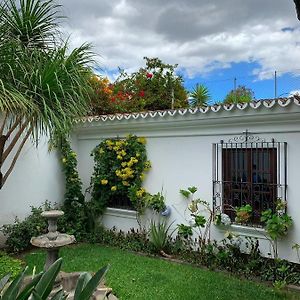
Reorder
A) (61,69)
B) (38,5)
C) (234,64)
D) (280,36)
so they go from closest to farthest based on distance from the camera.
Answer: (61,69)
(38,5)
(280,36)
(234,64)

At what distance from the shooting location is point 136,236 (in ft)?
30.1

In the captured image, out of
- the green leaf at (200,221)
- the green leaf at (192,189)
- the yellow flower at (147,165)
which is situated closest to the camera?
the green leaf at (200,221)

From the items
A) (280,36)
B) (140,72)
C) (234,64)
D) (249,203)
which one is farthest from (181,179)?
(140,72)

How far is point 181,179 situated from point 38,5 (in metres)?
4.76

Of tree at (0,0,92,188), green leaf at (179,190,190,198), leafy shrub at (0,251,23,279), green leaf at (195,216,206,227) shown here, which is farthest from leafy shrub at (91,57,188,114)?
leafy shrub at (0,251,23,279)

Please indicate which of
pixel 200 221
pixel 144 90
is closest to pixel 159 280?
pixel 200 221

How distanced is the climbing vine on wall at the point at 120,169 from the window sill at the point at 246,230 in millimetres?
2350

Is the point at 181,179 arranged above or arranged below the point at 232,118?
below

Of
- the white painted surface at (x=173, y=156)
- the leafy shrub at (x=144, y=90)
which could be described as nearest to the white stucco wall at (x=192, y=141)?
the white painted surface at (x=173, y=156)

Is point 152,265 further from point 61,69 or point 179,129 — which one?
point 61,69

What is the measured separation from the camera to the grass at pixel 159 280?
5930mm

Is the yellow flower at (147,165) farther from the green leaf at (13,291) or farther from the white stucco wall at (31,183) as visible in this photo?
the green leaf at (13,291)

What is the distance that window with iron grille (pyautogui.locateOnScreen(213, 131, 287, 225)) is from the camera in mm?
7082

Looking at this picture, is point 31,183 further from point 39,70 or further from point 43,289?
point 43,289
